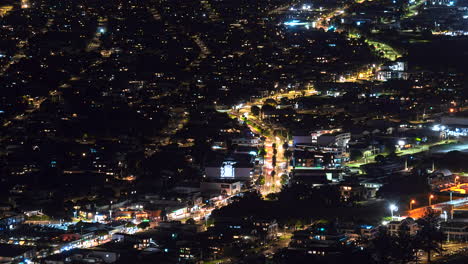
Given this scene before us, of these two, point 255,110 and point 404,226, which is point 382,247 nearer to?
point 404,226

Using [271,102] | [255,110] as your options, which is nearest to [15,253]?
[255,110]

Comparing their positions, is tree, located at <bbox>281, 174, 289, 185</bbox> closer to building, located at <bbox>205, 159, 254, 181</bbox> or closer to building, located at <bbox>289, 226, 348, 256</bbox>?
building, located at <bbox>205, 159, 254, 181</bbox>

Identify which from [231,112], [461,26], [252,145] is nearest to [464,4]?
[461,26]

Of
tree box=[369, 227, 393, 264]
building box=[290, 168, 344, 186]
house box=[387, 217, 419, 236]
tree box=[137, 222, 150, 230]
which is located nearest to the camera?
tree box=[369, 227, 393, 264]

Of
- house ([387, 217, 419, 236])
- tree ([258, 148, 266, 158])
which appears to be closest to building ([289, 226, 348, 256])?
house ([387, 217, 419, 236])

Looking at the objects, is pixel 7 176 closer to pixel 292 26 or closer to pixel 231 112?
pixel 231 112

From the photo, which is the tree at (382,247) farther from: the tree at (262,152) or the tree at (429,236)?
the tree at (262,152)
